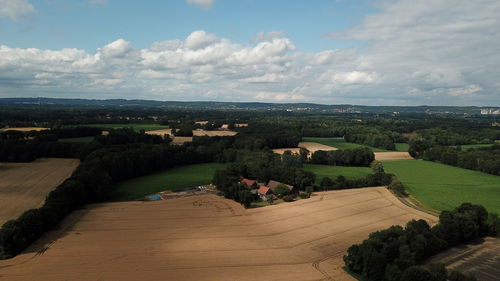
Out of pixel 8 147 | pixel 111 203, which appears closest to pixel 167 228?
pixel 111 203

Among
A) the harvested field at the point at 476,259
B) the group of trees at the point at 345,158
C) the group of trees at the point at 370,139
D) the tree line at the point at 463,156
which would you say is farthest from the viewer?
the group of trees at the point at 370,139

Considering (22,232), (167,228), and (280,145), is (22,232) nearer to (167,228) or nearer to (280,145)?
(167,228)

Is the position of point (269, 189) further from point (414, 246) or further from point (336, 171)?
point (414, 246)

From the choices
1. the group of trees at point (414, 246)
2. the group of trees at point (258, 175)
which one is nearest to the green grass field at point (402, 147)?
the group of trees at point (258, 175)

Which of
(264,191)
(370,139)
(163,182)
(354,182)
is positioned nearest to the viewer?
(264,191)

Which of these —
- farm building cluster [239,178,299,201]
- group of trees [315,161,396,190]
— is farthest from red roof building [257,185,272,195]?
group of trees [315,161,396,190]

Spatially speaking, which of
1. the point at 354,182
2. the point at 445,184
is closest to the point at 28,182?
the point at 354,182

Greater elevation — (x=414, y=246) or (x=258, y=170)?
(x=258, y=170)

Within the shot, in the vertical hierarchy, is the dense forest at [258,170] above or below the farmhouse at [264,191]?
above

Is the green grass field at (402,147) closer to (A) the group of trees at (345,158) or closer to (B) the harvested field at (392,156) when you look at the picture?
(B) the harvested field at (392,156)
